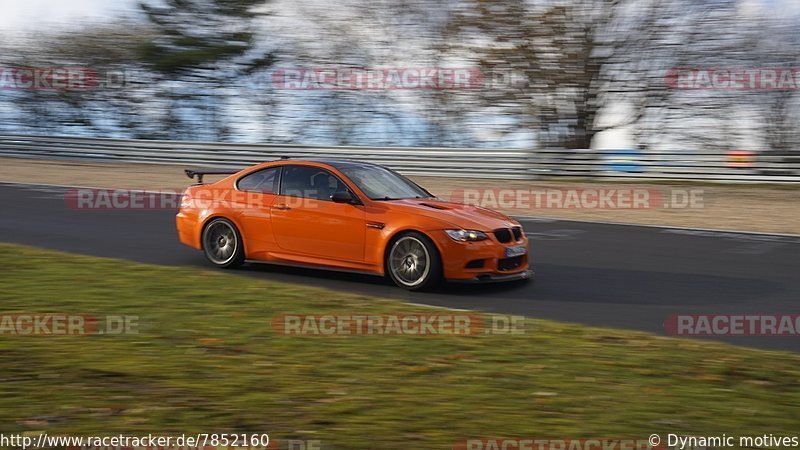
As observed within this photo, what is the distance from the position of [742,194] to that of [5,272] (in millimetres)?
15796

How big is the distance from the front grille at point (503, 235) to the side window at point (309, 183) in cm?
179

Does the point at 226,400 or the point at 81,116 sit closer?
the point at 226,400

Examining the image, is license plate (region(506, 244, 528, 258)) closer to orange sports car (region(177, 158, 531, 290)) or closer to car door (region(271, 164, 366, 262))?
orange sports car (region(177, 158, 531, 290))

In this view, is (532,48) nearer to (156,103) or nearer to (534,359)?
(156,103)

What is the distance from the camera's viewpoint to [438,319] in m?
8.16

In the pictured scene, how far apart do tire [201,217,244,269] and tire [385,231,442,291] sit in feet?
6.79

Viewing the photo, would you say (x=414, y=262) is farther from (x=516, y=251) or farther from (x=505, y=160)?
(x=505, y=160)

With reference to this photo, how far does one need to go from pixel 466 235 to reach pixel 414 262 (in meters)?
0.63

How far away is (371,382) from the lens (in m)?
6.05

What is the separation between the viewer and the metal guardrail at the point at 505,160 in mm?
21609

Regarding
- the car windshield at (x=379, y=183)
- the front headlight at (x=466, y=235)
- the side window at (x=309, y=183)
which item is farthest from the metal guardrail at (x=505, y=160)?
the front headlight at (x=466, y=235)

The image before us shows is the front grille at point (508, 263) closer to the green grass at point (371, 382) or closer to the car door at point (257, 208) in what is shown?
the green grass at point (371, 382)

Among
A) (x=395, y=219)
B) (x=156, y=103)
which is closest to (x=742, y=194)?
(x=395, y=219)

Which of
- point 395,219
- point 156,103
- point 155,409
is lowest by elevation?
point 155,409
